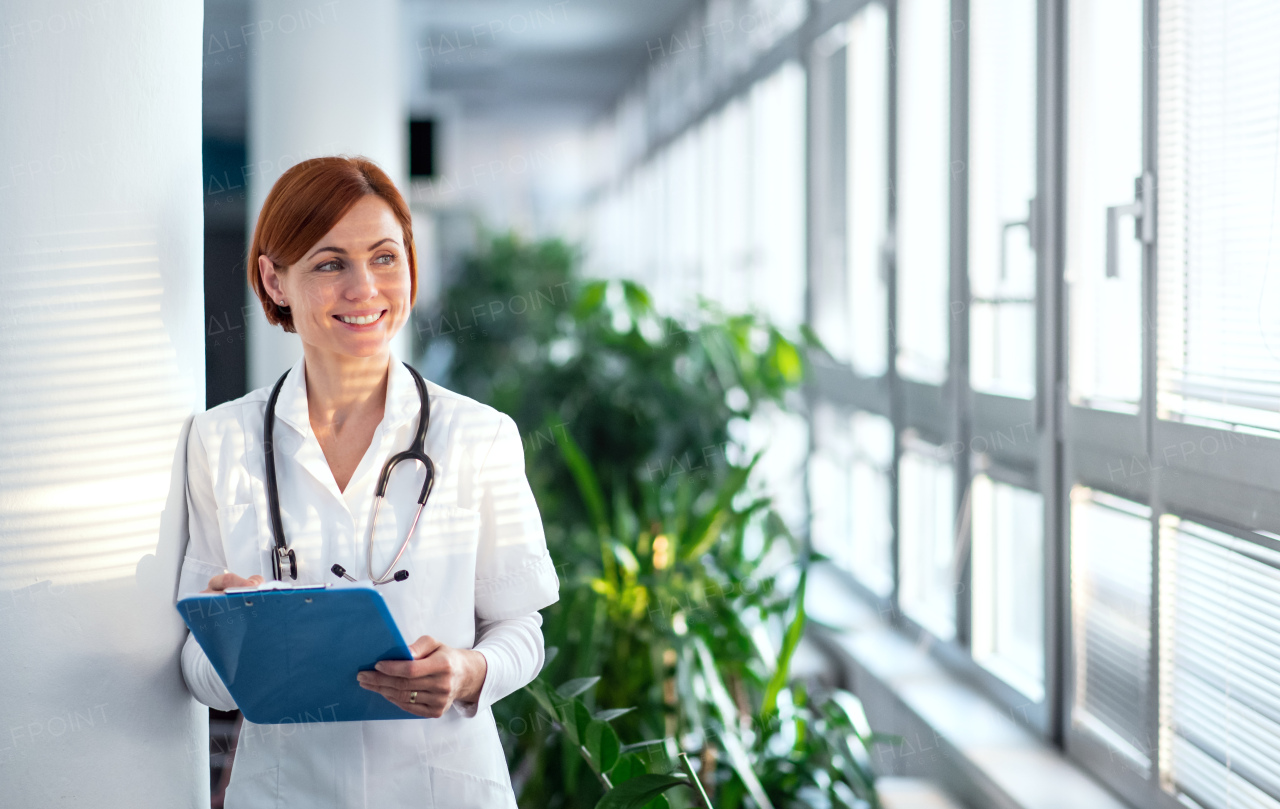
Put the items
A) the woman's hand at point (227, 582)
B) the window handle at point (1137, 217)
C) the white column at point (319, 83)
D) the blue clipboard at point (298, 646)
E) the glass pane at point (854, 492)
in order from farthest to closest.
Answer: the glass pane at point (854, 492) → the white column at point (319, 83) → the window handle at point (1137, 217) → the woman's hand at point (227, 582) → the blue clipboard at point (298, 646)

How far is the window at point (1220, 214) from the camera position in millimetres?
1441

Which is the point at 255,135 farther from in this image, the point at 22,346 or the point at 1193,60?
the point at 1193,60

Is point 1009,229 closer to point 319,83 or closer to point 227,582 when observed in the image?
point 227,582

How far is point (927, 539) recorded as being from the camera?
114 inches

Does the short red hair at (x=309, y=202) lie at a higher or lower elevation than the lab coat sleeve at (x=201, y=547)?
higher

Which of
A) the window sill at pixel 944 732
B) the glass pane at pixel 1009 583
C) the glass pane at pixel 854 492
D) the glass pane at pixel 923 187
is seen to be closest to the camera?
the window sill at pixel 944 732

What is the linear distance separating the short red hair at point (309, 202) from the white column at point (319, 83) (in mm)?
1919

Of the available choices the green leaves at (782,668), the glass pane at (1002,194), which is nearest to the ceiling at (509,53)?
the glass pane at (1002,194)

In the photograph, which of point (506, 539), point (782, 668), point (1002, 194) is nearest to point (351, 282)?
point (506, 539)

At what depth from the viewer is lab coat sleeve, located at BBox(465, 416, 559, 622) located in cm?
122

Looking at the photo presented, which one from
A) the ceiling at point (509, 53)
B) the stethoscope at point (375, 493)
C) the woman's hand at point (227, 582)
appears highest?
the ceiling at point (509, 53)

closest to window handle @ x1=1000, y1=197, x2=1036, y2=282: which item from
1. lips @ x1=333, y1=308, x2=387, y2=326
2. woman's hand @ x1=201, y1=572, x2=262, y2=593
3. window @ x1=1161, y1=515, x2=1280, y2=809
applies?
window @ x1=1161, y1=515, x2=1280, y2=809

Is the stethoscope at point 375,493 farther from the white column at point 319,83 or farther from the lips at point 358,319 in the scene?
the white column at point 319,83

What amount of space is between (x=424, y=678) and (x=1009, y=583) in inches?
68.7
